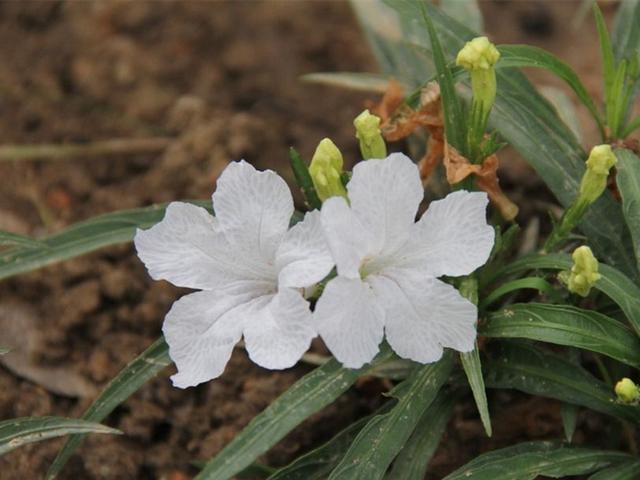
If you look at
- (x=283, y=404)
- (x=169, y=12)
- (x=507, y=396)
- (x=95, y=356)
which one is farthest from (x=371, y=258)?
(x=169, y=12)

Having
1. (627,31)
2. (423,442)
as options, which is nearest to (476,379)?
(423,442)

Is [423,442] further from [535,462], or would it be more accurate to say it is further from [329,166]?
[329,166]

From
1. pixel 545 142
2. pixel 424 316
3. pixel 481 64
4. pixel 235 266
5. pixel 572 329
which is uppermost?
pixel 481 64

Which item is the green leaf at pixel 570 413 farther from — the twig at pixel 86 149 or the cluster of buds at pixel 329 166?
the twig at pixel 86 149

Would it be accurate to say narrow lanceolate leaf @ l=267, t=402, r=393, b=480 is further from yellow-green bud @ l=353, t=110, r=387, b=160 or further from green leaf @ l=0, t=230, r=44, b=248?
green leaf @ l=0, t=230, r=44, b=248

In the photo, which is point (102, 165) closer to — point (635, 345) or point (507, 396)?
point (507, 396)

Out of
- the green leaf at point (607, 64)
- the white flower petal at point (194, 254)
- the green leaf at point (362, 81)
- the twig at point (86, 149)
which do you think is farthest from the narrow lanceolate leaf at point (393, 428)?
the twig at point (86, 149)
